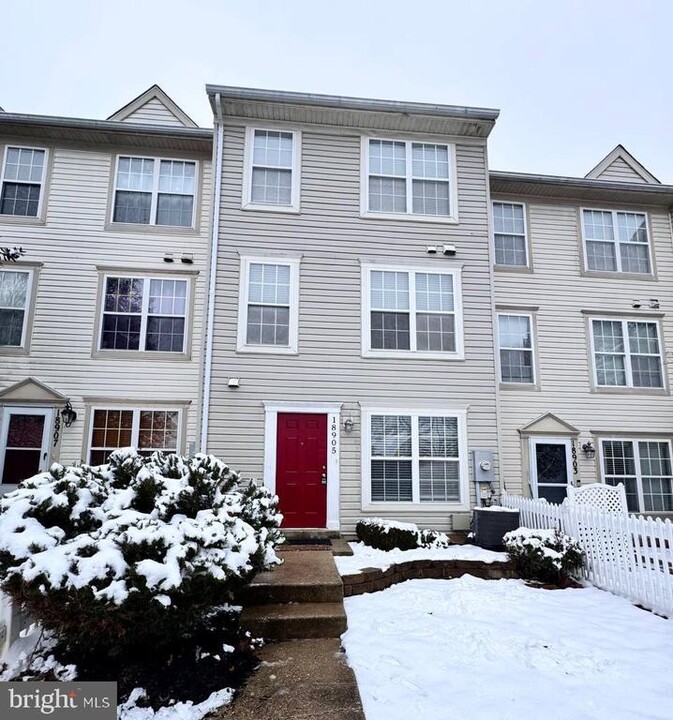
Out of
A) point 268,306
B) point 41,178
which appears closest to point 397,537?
point 268,306

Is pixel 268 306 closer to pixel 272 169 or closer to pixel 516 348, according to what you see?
pixel 272 169

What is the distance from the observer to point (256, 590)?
4414mm

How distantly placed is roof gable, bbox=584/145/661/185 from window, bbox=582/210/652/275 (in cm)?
117

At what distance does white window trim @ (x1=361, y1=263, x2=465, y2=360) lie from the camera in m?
8.57

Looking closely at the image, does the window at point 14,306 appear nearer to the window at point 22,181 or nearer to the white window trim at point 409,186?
the window at point 22,181

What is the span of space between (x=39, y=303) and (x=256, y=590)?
23.9ft

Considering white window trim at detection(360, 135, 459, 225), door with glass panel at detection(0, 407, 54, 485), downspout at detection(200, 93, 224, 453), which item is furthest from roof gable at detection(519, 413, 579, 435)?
door with glass panel at detection(0, 407, 54, 485)

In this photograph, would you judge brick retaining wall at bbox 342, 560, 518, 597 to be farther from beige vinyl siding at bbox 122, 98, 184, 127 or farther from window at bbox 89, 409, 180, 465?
beige vinyl siding at bbox 122, 98, 184, 127

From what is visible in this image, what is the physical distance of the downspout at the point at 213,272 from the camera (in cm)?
791

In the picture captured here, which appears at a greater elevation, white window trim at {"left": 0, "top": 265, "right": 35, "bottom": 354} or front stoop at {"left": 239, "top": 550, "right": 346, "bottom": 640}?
white window trim at {"left": 0, "top": 265, "right": 35, "bottom": 354}

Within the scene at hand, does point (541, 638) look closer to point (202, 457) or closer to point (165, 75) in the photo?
point (202, 457)

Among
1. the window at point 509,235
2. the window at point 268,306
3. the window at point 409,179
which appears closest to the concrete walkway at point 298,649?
the window at point 268,306

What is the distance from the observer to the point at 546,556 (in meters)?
6.05

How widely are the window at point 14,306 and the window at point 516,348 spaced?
369 inches
